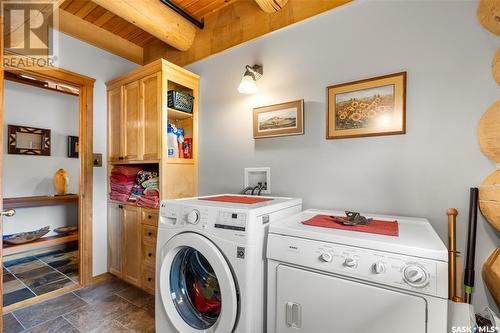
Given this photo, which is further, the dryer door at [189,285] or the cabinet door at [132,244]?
the cabinet door at [132,244]

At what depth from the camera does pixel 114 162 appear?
97.0 inches

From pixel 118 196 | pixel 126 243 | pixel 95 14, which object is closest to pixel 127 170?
pixel 118 196

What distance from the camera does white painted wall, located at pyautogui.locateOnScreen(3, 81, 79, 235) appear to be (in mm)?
2986

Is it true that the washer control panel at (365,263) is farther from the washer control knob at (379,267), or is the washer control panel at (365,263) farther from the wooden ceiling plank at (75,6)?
the wooden ceiling plank at (75,6)

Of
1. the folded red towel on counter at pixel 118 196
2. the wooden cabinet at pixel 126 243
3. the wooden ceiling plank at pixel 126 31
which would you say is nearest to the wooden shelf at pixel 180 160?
the wooden cabinet at pixel 126 243

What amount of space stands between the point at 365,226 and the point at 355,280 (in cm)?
31

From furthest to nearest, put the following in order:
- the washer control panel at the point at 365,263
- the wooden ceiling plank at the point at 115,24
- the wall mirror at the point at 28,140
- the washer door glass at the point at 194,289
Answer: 1. the wall mirror at the point at 28,140
2. the wooden ceiling plank at the point at 115,24
3. the washer door glass at the point at 194,289
4. the washer control panel at the point at 365,263

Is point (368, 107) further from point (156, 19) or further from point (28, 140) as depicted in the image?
point (28, 140)

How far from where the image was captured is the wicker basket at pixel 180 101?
2102 mm

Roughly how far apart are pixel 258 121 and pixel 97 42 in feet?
6.59

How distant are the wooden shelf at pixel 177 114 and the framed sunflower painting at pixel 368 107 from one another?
4.49 feet

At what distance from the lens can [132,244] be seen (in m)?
2.25

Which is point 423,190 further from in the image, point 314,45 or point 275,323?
point 314,45

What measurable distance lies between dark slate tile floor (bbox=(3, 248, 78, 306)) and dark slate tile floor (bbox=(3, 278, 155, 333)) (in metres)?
0.25
